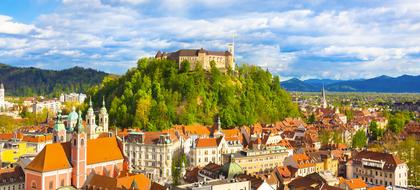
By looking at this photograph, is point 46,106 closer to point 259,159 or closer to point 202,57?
point 202,57

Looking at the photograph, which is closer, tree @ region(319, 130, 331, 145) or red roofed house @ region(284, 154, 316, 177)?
red roofed house @ region(284, 154, 316, 177)

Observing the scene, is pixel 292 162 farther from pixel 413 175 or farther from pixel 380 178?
pixel 413 175

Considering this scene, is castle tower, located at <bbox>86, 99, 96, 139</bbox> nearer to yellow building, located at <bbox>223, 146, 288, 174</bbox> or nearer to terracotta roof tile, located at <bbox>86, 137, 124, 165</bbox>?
terracotta roof tile, located at <bbox>86, 137, 124, 165</bbox>

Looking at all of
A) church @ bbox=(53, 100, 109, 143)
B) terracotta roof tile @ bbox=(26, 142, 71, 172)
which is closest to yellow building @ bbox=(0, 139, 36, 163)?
church @ bbox=(53, 100, 109, 143)

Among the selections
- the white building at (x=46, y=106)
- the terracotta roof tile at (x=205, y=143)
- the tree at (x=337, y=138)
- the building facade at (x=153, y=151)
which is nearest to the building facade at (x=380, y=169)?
the terracotta roof tile at (x=205, y=143)

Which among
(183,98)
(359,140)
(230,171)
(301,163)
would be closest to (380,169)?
(301,163)

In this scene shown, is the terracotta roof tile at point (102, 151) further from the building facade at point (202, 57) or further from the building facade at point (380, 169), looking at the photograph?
the building facade at point (202, 57)

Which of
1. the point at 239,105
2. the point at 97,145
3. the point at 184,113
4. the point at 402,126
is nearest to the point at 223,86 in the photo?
the point at 239,105
